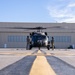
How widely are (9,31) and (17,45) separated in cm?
510

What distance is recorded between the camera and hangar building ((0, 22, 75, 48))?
89.3 meters

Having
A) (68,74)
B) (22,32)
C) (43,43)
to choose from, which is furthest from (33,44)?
(22,32)

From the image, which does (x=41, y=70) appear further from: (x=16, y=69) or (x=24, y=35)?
(x=24, y=35)

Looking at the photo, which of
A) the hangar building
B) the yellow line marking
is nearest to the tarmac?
the yellow line marking

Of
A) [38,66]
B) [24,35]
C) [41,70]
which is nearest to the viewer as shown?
[41,70]

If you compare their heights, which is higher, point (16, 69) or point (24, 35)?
point (24, 35)

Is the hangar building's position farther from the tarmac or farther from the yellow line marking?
the yellow line marking

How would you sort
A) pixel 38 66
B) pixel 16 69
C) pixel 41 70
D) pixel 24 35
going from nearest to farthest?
pixel 41 70, pixel 16 69, pixel 38 66, pixel 24 35

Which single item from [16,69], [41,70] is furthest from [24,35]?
[41,70]

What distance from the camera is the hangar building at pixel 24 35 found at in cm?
8931

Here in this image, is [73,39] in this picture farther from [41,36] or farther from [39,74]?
[39,74]

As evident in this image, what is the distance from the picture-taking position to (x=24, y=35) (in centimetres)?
9050

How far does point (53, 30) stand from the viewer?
3570 inches

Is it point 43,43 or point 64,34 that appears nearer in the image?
point 43,43
